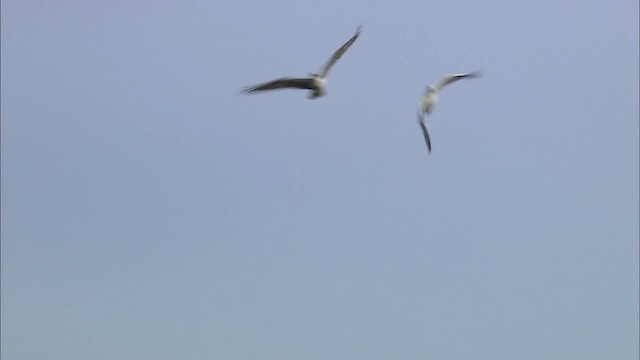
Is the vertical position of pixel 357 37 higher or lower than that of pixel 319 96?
higher

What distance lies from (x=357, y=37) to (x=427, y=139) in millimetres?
3403

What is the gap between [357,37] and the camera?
82.3ft

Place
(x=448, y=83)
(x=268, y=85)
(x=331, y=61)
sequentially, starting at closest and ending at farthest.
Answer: (x=268, y=85) < (x=331, y=61) < (x=448, y=83)

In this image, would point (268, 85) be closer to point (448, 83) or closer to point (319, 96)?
point (319, 96)

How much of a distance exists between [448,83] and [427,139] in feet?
12.9

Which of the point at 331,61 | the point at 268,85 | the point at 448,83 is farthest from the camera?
the point at 448,83

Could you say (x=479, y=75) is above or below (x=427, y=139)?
above

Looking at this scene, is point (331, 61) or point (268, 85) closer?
point (268, 85)

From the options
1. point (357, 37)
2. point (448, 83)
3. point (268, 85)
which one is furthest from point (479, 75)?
point (268, 85)

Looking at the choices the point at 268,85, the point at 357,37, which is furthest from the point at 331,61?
the point at 268,85

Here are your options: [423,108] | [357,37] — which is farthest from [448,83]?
[357,37]

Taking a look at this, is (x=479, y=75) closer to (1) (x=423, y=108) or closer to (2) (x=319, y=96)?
(1) (x=423, y=108)

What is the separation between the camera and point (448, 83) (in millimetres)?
27234

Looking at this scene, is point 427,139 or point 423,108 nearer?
point 427,139
